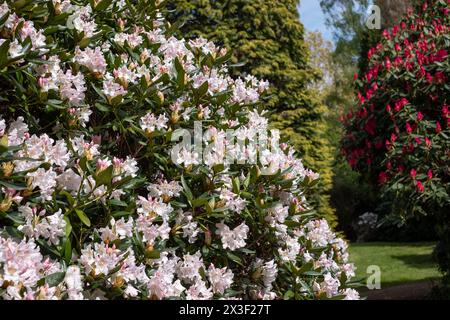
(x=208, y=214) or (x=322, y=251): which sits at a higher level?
(x=208, y=214)

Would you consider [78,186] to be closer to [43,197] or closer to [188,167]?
[43,197]

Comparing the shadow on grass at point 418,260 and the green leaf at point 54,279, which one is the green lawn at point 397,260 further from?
the green leaf at point 54,279

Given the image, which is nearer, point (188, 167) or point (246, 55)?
point (188, 167)

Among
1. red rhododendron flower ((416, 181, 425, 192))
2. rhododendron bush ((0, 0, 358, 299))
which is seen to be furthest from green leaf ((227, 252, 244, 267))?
→ red rhododendron flower ((416, 181, 425, 192))

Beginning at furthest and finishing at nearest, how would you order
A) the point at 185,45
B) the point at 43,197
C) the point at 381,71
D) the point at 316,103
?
the point at 316,103
the point at 381,71
the point at 185,45
the point at 43,197

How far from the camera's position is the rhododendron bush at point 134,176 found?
183cm

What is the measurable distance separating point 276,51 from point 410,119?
143 inches

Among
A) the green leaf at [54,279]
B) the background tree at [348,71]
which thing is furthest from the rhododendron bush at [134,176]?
the background tree at [348,71]

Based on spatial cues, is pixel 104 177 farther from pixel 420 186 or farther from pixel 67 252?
pixel 420 186

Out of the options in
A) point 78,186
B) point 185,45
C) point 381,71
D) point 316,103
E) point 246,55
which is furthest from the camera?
point 316,103

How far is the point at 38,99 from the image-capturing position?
2.00 m

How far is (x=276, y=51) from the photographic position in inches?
354

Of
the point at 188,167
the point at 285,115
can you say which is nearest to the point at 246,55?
the point at 285,115
